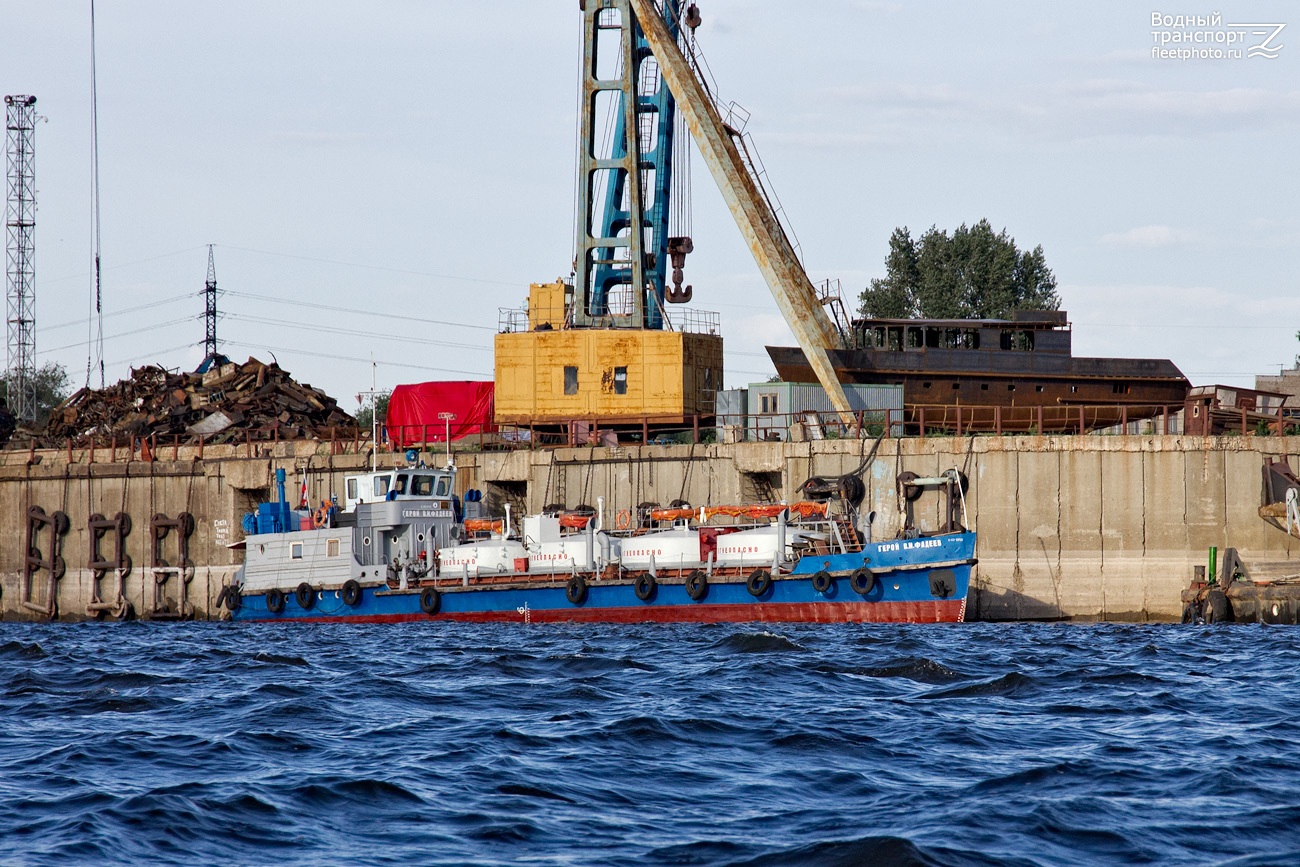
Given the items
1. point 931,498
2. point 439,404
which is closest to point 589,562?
point 931,498

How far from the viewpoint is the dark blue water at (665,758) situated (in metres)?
11.9

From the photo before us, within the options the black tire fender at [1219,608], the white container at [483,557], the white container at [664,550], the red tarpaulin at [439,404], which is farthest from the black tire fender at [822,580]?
the red tarpaulin at [439,404]

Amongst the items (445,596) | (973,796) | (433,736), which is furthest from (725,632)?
(973,796)

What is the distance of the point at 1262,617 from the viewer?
108 ft

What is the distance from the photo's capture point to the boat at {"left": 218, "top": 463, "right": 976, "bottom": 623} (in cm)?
3425

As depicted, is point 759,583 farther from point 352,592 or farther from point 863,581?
point 352,592

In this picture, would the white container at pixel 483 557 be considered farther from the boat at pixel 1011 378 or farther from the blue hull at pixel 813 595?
the boat at pixel 1011 378

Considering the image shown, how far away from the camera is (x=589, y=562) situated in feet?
120

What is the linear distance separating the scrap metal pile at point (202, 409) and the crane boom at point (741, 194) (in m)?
16.1

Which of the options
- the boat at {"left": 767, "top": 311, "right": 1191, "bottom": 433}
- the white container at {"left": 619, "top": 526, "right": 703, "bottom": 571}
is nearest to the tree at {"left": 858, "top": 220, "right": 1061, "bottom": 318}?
the boat at {"left": 767, "top": 311, "right": 1191, "bottom": 433}

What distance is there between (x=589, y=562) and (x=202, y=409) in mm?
25050

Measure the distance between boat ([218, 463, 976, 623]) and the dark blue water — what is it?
26.0ft

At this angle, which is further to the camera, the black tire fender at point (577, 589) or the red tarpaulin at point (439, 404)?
the red tarpaulin at point (439, 404)

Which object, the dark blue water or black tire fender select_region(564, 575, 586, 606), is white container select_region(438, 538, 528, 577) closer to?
black tire fender select_region(564, 575, 586, 606)
